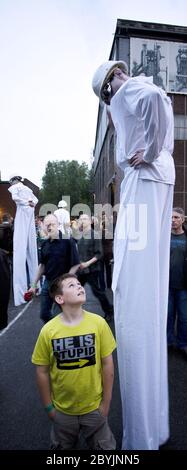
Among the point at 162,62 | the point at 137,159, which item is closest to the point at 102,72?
the point at 137,159

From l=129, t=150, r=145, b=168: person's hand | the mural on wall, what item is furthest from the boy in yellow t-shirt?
the mural on wall

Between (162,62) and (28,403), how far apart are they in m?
26.7

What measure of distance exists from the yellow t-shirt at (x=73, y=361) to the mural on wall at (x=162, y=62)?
25.1 m

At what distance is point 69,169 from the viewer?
243 ft

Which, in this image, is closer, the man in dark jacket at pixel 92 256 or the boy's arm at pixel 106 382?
the boy's arm at pixel 106 382

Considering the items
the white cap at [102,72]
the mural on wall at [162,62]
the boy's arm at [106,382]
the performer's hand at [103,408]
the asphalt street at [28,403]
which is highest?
the mural on wall at [162,62]

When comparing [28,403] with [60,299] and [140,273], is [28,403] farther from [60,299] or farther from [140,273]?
[140,273]

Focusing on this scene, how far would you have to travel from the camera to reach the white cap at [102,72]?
2.09 metres

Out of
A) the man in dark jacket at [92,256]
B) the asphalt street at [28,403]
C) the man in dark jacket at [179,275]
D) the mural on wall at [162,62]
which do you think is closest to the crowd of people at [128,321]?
the asphalt street at [28,403]

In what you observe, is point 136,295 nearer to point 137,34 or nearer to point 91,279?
point 91,279

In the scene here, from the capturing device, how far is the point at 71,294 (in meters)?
2.12

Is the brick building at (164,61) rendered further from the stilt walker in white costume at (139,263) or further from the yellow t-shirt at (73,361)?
the yellow t-shirt at (73,361)

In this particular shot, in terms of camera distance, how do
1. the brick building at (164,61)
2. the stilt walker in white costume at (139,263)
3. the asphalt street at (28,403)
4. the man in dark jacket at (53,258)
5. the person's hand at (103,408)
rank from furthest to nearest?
1. the brick building at (164,61)
2. the man in dark jacket at (53,258)
3. the asphalt street at (28,403)
4. the person's hand at (103,408)
5. the stilt walker in white costume at (139,263)
